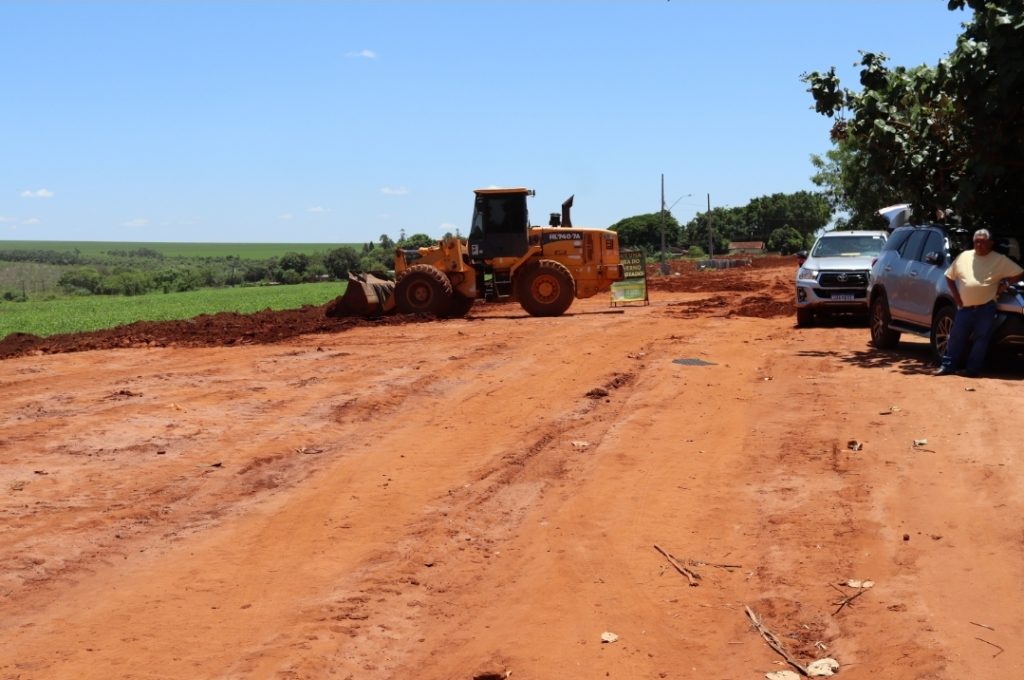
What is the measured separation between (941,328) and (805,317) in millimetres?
6647

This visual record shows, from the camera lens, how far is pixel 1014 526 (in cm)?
688

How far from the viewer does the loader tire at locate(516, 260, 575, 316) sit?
2545 cm

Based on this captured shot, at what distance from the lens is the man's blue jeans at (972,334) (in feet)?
40.5

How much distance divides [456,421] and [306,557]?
4.29m

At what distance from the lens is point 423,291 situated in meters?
25.4

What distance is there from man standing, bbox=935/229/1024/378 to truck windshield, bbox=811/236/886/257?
24.9 ft

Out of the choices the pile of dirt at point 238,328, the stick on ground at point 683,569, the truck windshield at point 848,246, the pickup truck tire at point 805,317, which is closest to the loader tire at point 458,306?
the pile of dirt at point 238,328

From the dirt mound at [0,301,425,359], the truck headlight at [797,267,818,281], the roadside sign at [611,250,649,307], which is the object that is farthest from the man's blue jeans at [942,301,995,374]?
the roadside sign at [611,250,649,307]

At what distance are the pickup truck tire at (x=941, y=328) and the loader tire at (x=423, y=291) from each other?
44.2 feet

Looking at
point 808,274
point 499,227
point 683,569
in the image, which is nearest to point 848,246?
point 808,274

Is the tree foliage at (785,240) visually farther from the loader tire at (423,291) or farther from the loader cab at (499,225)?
the loader tire at (423,291)

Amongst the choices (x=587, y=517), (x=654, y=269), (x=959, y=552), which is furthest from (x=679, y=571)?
(x=654, y=269)

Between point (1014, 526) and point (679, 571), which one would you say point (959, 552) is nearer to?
point (1014, 526)

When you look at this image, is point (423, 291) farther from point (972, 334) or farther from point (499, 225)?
point (972, 334)
